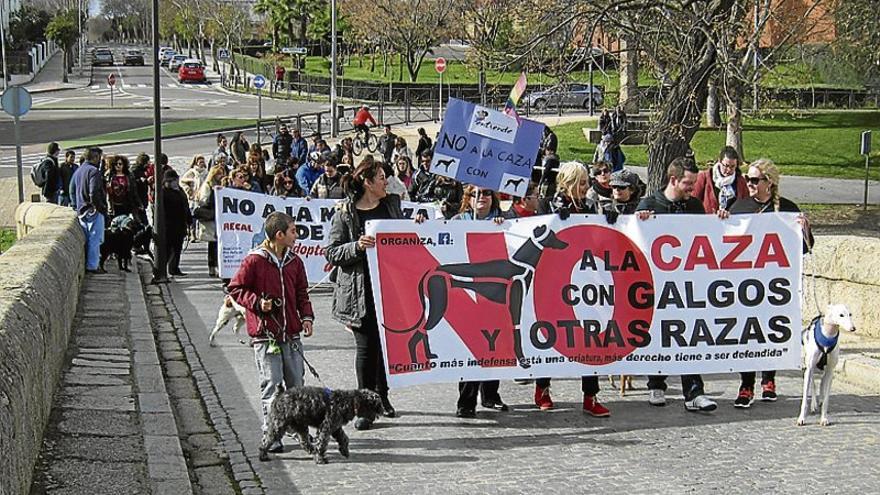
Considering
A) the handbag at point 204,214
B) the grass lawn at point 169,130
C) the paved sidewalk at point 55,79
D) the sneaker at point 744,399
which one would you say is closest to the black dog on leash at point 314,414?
the sneaker at point 744,399

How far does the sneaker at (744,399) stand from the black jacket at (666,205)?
4.86 ft

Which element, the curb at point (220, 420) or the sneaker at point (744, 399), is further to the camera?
the sneaker at point (744, 399)

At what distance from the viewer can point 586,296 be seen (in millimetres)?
9469

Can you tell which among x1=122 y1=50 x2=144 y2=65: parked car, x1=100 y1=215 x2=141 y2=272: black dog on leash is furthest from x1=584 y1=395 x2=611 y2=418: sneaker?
x1=122 y1=50 x2=144 y2=65: parked car

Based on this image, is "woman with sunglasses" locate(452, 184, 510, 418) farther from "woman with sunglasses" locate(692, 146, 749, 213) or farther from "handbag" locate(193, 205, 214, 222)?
"handbag" locate(193, 205, 214, 222)

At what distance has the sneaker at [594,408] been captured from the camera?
30.8 feet

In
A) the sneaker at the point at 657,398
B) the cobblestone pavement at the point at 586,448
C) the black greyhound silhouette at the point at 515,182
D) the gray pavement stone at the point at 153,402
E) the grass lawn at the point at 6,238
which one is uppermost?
the black greyhound silhouette at the point at 515,182

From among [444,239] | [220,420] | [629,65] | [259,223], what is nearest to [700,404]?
[444,239]

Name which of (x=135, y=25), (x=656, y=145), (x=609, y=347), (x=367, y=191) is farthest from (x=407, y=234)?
(x=135, y=25)

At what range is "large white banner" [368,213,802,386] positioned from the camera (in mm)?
9109

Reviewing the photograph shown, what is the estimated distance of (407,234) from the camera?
29.8ft

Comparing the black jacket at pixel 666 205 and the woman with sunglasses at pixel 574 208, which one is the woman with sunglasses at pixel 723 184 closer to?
the black jacket at pixel 666 205

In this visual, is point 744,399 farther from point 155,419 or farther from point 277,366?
point 155,419

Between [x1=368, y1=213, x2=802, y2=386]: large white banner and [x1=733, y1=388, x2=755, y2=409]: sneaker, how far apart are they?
0.67ft
